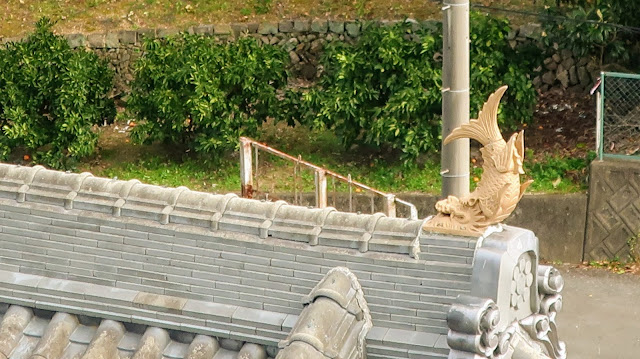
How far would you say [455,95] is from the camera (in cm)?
1260

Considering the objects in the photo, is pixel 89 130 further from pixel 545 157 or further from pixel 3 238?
pixel 3 238

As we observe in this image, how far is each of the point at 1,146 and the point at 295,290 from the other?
11407mm

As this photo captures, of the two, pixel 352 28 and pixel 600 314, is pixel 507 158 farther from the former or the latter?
pixel 352 28

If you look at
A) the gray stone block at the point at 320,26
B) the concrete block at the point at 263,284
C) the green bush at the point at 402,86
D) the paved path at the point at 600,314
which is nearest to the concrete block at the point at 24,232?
the concrete block at the point at 263,284

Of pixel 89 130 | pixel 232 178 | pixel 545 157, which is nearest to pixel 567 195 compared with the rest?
pixel 545 157

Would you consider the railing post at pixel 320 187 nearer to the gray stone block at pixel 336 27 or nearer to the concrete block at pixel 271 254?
the concrete block at pixel 271 254

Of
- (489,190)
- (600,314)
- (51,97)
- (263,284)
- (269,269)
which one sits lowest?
(600,314)

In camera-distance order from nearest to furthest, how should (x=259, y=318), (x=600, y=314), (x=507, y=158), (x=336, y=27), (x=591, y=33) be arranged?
(x=507, y=158) < (x=259, y=318) < (x=600, y=314) < (x=591, y=33) < (x=336, y=27)

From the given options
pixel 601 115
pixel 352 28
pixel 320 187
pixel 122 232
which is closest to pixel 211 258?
pixel 122 232

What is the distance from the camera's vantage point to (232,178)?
18.8 meters

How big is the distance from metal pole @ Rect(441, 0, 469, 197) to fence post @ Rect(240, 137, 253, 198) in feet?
7.97

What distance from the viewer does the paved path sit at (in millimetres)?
14820

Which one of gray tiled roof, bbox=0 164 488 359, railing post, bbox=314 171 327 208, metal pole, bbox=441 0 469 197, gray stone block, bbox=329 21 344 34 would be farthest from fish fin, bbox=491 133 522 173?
gray stone block, bbox=329 21 344 34

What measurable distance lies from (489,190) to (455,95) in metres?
4.42
